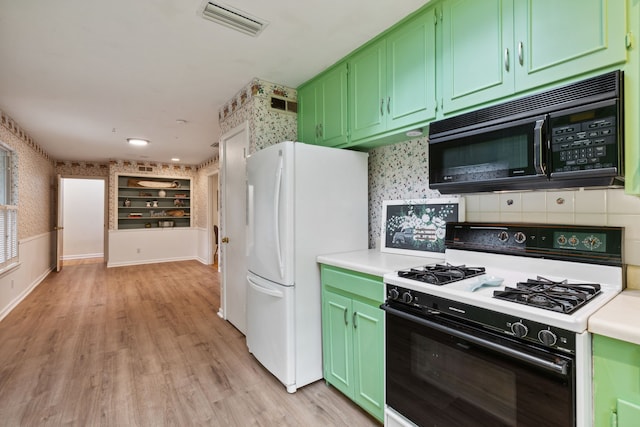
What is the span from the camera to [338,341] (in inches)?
78.2

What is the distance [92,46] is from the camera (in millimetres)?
2186

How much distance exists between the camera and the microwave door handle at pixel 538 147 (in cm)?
128

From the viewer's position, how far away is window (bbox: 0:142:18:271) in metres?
3.66

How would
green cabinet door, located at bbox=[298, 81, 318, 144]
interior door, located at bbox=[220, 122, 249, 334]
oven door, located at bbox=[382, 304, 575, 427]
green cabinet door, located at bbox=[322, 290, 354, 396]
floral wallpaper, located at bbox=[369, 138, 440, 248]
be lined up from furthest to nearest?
interior door, located at bbox=[220, 122, 249, 334] < green cabinet door, located at bbox=[298, 81, 318, 144] < floral wallpaper, located at bbox=[369, 138, 440, 248] < green cabinet door, located at bbox=[322, 290, 354, 396] < oven door, located at bbox=[382, 304, 575, 427]

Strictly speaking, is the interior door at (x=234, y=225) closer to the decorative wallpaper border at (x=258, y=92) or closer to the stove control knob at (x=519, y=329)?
the decorative wallpaper border at (x=258, y=92)

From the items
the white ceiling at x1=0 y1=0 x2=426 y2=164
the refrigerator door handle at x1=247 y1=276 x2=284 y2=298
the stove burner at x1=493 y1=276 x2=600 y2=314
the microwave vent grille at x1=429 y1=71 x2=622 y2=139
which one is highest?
the white ceiling at x1=0 y1=0 x2=426 y2=164

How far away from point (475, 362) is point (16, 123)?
555 cm

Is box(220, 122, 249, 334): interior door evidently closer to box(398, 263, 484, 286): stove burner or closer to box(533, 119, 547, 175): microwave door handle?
box(398, 263, 484, 286): stove burner

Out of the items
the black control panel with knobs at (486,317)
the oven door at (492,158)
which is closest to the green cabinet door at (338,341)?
the black control panel with knobs at (486,317)

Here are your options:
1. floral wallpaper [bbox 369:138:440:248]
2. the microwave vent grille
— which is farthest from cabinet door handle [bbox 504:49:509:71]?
floral wallpaper [bbox 369:138:440:248]

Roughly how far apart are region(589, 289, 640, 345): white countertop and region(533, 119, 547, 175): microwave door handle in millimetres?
544

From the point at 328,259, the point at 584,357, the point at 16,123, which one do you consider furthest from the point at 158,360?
the point at 16,123

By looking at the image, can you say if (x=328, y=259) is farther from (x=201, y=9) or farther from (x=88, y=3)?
(x=88, y=3)

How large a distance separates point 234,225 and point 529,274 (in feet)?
8.32
